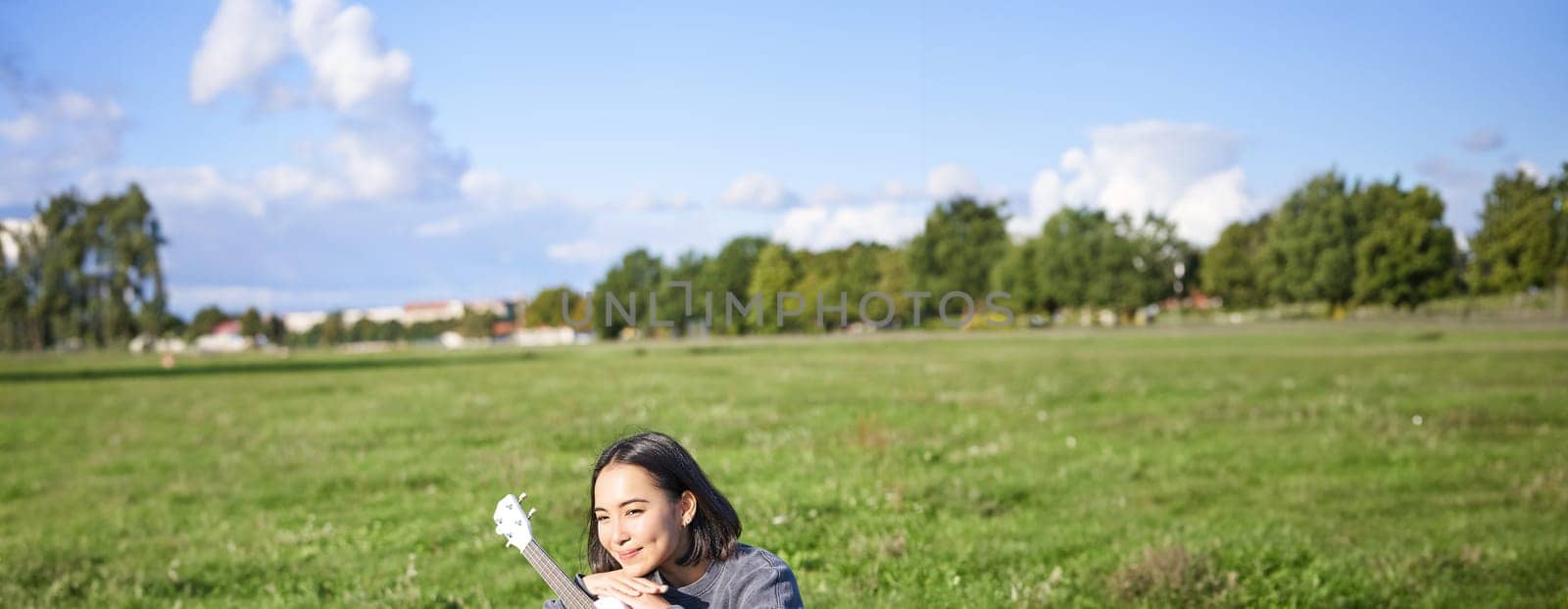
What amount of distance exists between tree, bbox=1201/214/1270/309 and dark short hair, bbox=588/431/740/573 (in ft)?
345

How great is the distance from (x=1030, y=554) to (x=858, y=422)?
10.3 metres

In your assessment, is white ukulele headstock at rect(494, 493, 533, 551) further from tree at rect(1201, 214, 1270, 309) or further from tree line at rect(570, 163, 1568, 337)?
tree at rect(1201, 214, 1270, 309)

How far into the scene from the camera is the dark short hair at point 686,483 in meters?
4.06

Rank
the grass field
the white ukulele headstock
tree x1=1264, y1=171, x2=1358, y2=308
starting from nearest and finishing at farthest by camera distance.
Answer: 1. the white ukulele headstock
2. the grass field
3. tree x1=1264, y1=171, x2=1358, y2=308

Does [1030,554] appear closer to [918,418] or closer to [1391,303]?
[918,418]

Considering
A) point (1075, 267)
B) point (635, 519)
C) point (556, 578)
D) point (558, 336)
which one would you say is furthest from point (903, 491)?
point (558, 336)

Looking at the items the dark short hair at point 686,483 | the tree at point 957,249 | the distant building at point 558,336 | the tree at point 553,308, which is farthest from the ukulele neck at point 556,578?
the distant building at point 558,336

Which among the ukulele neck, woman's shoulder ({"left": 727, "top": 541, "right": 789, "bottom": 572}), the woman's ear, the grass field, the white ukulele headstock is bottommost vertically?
the grass field

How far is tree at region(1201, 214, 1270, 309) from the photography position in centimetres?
10888

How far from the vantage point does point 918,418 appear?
2181cm

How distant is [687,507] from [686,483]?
0.13 metres

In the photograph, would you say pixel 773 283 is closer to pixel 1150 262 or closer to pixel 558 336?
pixel 1150 262

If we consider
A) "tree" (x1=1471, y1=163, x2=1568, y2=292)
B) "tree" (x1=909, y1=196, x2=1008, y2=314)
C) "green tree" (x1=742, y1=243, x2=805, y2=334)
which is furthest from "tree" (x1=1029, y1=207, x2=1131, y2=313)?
"tree" (x1=1471, y1=163, x2=1568, y2=292)

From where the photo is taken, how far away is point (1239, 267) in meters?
112
